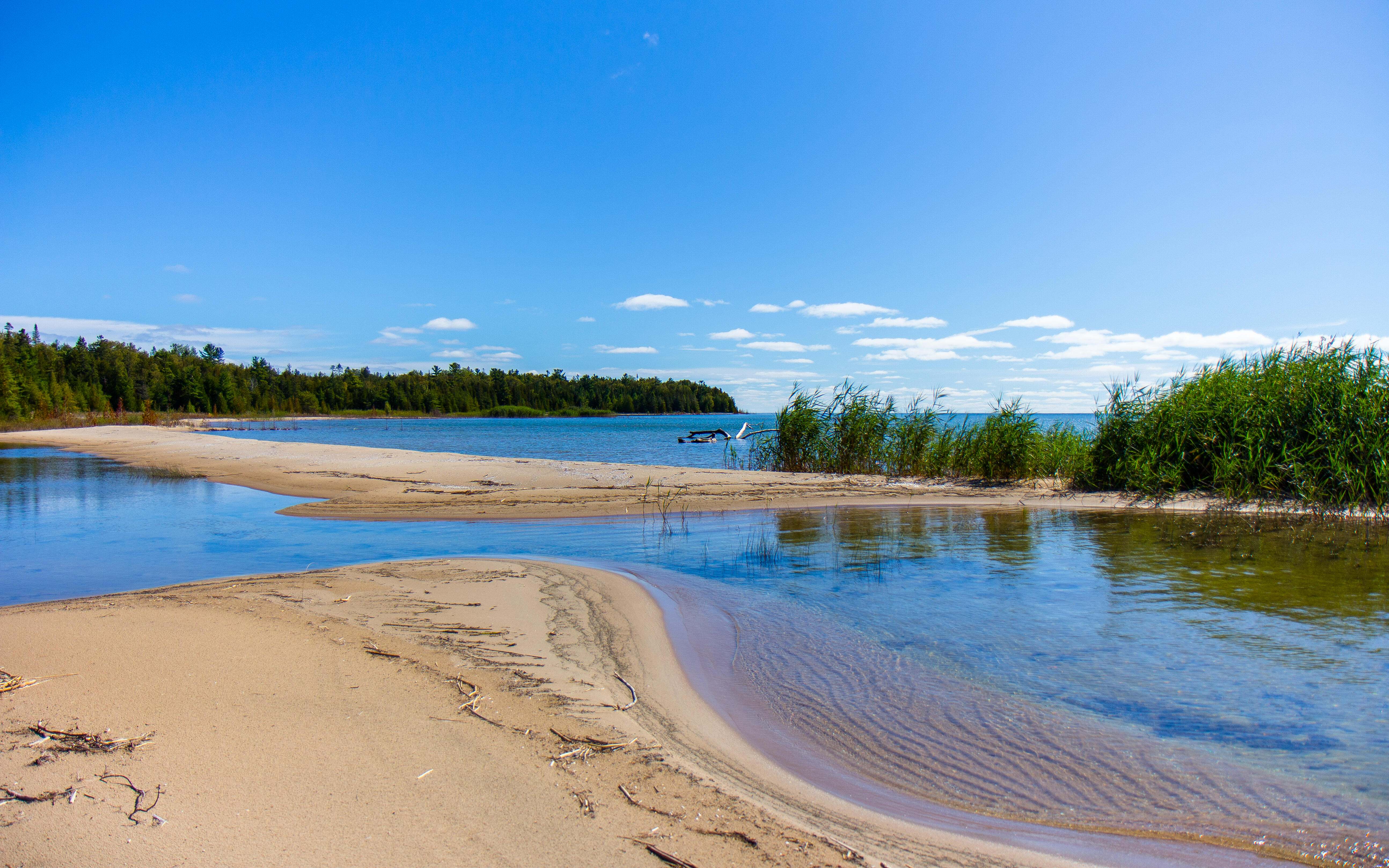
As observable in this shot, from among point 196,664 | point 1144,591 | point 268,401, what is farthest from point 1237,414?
point 268,401

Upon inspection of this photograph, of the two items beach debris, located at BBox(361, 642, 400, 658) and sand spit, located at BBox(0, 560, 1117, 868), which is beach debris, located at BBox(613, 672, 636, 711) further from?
beach debris, located at BBox(361, 642, 400, 658)

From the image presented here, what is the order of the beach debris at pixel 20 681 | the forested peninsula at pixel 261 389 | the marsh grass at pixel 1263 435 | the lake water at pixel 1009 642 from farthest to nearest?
the forested peninsula at pixel 261 389, the marsh grass at pixel 1263 435, the beach debris at pixel 20 681, the lake water at pixel 1009 642

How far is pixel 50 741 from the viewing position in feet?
9.64

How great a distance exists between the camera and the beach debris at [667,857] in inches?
90.1

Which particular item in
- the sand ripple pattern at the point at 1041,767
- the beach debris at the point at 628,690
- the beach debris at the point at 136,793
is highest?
the beach debris at the point at 136,793

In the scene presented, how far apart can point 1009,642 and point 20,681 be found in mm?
6615

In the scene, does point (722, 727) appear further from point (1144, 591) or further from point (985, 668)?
point (1144, 591)

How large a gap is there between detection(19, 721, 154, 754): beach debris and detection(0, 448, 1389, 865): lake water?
3021 mm

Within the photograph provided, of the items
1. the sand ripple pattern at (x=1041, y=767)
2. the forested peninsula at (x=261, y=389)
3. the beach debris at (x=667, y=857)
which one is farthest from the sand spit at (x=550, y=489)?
the forested peninsula at (x=261, y=389)

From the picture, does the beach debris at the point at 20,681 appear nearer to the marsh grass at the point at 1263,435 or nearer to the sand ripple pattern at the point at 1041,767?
the sand ripple pattern at the point at 1041,767

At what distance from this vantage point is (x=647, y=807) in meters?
2.69

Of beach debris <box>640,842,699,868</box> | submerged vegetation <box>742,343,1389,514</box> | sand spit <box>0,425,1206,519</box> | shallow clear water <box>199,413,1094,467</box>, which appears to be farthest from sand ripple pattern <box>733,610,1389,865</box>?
shallow clear water <box>199,413,1094,467</box>

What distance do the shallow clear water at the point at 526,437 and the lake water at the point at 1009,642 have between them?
9019 millimetres

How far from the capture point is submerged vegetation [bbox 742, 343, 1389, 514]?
11.4 meters
